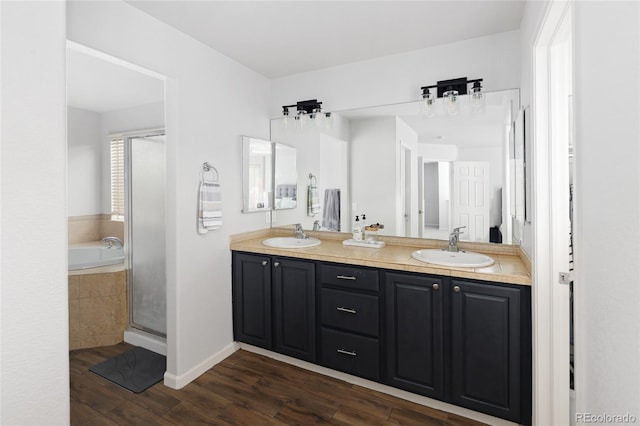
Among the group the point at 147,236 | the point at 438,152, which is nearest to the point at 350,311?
the point at 438,152

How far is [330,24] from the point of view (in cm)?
215

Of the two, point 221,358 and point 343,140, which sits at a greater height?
point 343,140

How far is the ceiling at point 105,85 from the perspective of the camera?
257 centimetres

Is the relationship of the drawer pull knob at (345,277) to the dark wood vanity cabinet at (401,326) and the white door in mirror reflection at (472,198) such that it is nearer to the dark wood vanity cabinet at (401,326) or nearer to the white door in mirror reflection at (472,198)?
the dark wood vanity cabinet at (401,326)

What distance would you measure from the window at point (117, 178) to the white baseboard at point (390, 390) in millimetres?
2556

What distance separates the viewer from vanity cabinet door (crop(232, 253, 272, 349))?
261cm

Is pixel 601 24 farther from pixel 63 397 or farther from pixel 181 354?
pixel 181 354

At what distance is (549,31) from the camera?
142cm

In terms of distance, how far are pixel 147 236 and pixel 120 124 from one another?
1.60 m

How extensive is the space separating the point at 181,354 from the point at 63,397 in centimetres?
136

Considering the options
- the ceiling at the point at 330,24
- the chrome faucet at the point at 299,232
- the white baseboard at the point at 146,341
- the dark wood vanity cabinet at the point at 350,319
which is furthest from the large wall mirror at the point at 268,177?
the white baseboard at the point at 146,341

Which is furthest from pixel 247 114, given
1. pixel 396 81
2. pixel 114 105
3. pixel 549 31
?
pixel 549 31

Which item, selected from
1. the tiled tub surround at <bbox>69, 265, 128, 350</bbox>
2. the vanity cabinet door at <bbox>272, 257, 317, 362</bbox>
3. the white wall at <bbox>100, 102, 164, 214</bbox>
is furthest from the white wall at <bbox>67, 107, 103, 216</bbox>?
the vanity cabinet door at <bbox>272, 257, 317, 362</bbox>

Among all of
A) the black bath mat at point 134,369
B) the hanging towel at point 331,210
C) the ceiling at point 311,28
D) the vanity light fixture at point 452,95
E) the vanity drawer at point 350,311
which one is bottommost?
Result: the black bath mat at point 134,369
